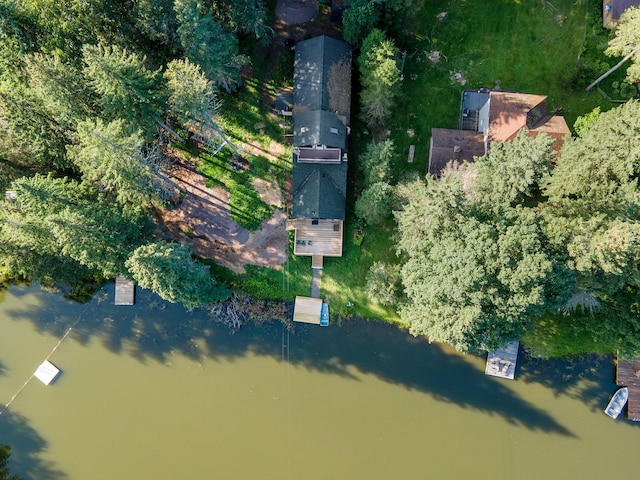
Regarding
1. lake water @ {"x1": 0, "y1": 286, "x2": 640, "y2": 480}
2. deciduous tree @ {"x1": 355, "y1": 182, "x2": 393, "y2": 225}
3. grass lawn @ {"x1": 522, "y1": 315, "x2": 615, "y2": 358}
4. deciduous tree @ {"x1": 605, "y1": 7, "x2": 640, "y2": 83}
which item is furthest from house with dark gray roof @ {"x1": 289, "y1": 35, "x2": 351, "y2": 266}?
deciduous tree @ {"x1": 605, "y1": 7, "x2": 640, "y2": 83}

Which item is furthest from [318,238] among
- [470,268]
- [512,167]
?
[512,167]

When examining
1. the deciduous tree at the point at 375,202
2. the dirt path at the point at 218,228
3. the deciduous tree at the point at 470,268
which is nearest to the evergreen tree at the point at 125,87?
the dirt path at the point at 218,228

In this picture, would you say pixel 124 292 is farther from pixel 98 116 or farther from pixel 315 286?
pixel 315 286

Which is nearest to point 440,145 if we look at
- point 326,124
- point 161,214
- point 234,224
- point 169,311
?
point 326,124

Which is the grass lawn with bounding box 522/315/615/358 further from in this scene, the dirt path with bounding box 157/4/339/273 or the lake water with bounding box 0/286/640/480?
the dirt path with bounding box 157/4/339/273

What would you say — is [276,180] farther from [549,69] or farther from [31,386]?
[31,386]

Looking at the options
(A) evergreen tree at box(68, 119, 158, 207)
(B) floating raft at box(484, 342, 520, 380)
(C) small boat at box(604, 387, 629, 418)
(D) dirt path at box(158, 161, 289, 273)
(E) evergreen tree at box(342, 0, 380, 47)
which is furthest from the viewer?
(D) dirt path at box(158, 161, 289, 273)
